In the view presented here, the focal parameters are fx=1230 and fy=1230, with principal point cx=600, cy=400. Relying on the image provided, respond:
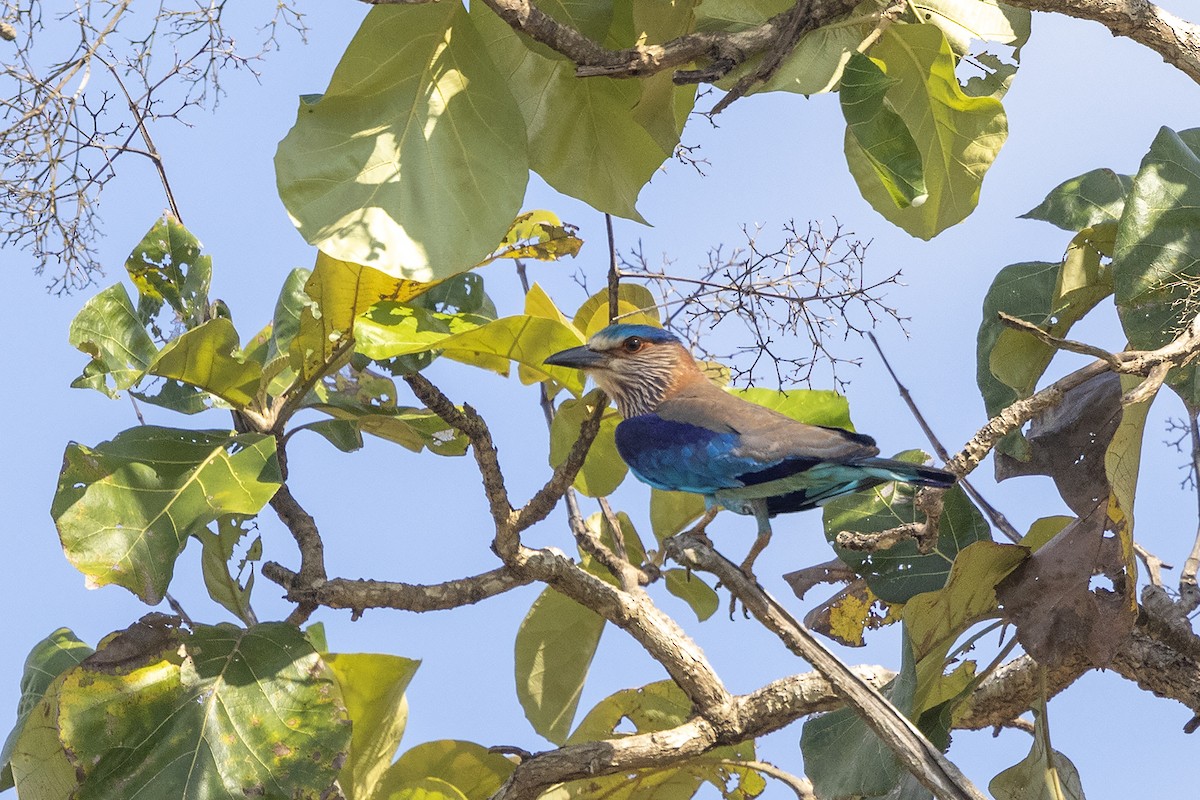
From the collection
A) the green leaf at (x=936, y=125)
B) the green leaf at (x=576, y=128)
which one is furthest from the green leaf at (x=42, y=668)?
the green leaf at (x=936, y=125)

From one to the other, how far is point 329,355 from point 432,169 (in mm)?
529

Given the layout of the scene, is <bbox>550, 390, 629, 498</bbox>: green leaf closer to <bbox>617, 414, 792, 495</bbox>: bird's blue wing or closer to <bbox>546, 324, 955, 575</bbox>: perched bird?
<bbox>546, 324, 955, 575</bbox>: perched bird

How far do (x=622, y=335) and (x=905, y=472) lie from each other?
2.53 feet

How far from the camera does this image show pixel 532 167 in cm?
266

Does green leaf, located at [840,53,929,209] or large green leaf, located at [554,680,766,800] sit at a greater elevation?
green leaf, located at [840,53,929,209]

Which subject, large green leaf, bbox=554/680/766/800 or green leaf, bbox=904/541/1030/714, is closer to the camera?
green leaf, bbox=904/541/1030/714

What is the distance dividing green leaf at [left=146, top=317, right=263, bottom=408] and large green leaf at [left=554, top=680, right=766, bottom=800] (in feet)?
3.86

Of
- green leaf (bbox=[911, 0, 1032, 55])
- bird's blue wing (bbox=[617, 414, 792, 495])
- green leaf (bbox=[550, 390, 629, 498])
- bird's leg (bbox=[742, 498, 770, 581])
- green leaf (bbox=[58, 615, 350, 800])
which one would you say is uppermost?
green leaf (bbox=[911, 0, 1032, 55])

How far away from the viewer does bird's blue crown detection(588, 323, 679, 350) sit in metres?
2.67

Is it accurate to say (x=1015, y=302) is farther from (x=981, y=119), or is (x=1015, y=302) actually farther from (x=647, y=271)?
(x=647, y=271)

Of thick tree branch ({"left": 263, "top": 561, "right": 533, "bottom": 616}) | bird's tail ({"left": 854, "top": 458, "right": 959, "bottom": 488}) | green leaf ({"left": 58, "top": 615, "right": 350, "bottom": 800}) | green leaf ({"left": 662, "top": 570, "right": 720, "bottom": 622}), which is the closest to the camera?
bird's tail ({"left": 854, "top": 458, "right": 959, "bottom": 488})

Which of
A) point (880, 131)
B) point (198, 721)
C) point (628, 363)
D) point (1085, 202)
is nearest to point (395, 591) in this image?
point (198, 721)

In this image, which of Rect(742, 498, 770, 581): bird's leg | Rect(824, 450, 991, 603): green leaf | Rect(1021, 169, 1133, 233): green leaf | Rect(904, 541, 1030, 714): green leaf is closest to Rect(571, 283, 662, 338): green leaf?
Rect(742, 498, 770, 581): bird's leg

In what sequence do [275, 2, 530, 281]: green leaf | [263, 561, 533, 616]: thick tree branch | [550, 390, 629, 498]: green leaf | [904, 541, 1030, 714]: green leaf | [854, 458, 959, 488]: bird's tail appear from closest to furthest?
1. [854, 458, 959, 488]: bird's tail
2. [275, 2, 530, 281]: green leaf
3. [904, 541, 1030, 714]: green leaf
4. [263, 561, 533, 616]: thick tree branch
5. [550, 390, 629, 498]: green leaf
